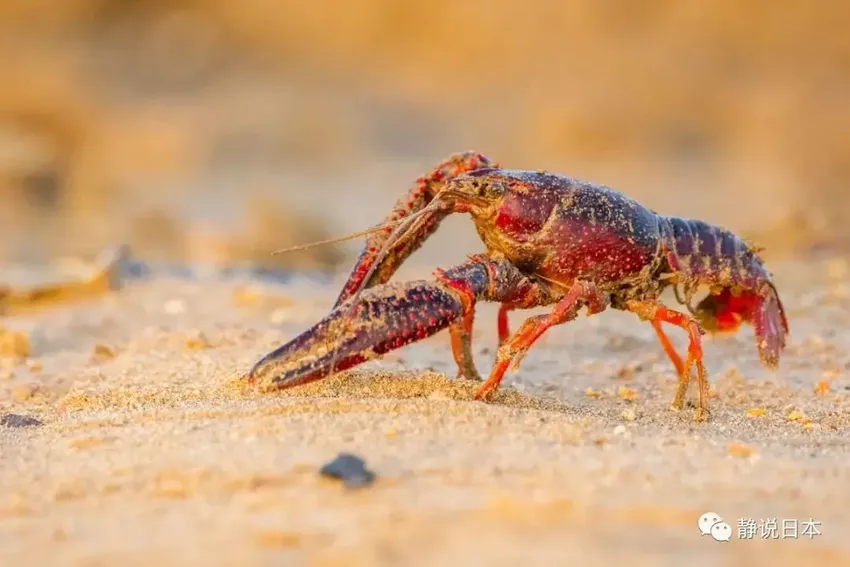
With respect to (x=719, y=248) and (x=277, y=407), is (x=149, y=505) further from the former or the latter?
(x=719, y=248)

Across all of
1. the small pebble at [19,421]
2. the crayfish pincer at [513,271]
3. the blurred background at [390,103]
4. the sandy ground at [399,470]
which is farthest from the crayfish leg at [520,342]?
the blurred background at [390,103]

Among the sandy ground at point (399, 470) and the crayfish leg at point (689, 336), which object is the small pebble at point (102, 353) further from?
the crayfish leg at point (689, 336)

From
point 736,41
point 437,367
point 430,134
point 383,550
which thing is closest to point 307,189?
point 430,134

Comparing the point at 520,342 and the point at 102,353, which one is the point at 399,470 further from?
the point at 102,353

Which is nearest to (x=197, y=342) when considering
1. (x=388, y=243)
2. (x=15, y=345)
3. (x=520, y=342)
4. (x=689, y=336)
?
(x=15, y=345)

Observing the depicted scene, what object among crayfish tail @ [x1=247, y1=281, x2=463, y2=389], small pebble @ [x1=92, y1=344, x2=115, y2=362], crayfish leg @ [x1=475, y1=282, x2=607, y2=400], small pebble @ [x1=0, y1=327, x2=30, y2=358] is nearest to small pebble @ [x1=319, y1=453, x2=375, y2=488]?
crayfish tail @ [x1=247, y1=281, x2=463, y2=389]

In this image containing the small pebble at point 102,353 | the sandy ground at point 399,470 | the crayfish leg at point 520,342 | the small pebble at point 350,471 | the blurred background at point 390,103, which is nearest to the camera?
the sandy ground at point 399,470

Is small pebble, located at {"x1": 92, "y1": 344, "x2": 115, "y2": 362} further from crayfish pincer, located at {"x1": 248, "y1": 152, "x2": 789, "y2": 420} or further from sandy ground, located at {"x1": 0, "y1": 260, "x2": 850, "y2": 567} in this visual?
crayfish pincer, located at {"x1": 248, "y1": 152, "x2": 789, "y2": 420}

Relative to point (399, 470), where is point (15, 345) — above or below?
above
